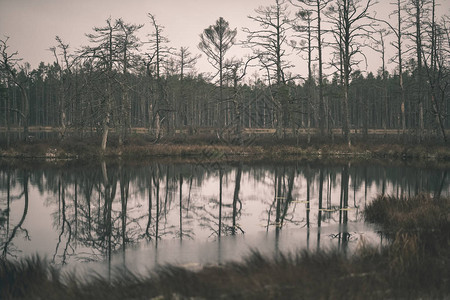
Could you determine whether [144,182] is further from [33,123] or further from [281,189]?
[33,123]

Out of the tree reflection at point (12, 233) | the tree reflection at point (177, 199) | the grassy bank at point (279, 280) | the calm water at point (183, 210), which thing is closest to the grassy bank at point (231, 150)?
the tree reflection at point (177, 199)

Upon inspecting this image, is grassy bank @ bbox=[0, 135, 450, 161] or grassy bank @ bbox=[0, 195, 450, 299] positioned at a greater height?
grassy bank @ bbox=[0, 135, 450, 161]

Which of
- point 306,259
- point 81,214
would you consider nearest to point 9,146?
point 81,214

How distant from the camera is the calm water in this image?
7215mm

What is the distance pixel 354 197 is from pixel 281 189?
2822 millimetres

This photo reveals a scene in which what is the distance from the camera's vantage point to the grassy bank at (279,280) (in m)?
4.38

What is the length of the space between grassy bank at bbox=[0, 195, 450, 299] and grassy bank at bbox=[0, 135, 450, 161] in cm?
2226

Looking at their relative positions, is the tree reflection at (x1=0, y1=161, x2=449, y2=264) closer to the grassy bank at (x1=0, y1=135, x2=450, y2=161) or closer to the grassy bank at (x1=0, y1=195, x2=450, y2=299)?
the grassy bank at (x1=0, y1=195, x2=450, y2=299)

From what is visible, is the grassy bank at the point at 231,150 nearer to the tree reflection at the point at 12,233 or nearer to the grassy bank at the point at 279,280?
the tree reflection at the point at 12,233

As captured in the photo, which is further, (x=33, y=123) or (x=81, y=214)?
(x=33, y=123)

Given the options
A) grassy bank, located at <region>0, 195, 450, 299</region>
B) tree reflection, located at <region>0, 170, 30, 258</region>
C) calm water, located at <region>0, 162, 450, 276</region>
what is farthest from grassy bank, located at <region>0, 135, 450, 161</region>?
grassy bank, located at <region>0, 195, 450, 299</region>

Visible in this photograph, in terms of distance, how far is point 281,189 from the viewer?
15.0 metres

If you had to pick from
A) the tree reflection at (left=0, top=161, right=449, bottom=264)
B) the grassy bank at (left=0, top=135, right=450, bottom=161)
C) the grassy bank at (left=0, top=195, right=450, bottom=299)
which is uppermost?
the grassy bank at (left=0, top=135, right=450, bottom=161)

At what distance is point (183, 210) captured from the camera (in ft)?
36.8
